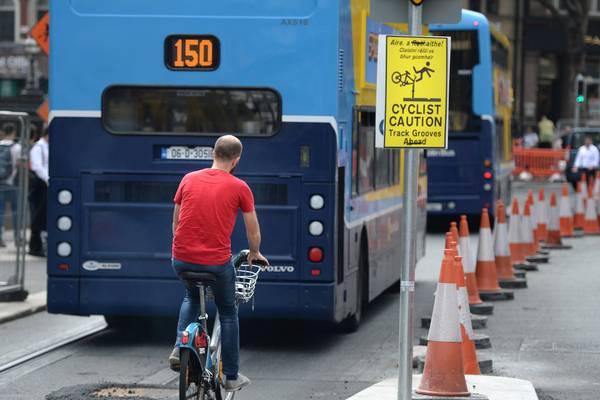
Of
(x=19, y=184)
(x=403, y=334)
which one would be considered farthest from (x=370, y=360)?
(x=19, y=184)

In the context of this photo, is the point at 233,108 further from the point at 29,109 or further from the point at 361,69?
the point at 29,109

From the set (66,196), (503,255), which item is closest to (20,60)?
(503,255)

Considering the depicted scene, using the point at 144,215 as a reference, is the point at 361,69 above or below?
above

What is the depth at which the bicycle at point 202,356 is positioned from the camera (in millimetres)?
7695

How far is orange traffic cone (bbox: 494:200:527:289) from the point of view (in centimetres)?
1656

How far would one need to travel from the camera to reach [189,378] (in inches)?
305

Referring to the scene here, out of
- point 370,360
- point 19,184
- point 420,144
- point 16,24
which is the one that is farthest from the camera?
point 16,24

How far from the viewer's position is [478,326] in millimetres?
12953

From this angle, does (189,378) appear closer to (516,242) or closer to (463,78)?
(516,242)

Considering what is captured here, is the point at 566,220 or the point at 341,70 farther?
the point at 566,220

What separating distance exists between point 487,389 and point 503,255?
24.9 ft

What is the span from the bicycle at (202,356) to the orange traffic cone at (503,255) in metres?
8.56

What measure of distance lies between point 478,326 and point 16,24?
38.5 meters

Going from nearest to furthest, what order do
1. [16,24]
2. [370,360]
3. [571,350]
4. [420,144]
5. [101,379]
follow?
[420,144]
[101,379]
[370,360]
[571,350]
[16,24]
